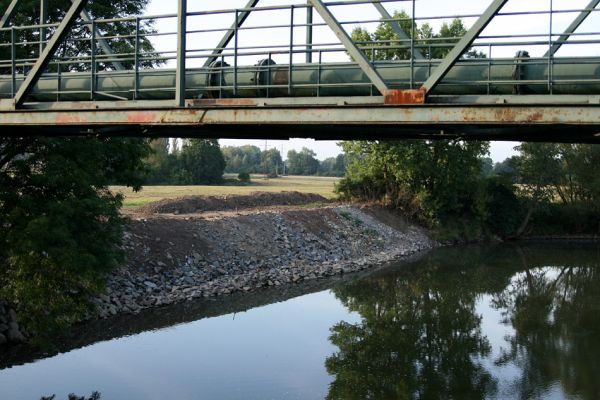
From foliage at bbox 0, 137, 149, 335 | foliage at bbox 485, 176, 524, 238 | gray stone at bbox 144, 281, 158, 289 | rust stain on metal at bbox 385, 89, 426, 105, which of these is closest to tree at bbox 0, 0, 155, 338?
foliage at bbox 0, 137, 149, 335

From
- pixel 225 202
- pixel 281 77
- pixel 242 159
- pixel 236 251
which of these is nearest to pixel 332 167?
pixel 242 159

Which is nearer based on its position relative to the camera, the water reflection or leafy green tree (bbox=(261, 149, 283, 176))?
the water reflection

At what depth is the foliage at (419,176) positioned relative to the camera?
50.9 metres

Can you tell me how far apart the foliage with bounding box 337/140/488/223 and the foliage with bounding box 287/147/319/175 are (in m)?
113

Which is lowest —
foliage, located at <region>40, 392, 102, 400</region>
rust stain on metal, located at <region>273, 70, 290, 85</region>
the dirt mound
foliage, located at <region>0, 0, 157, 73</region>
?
foliage, located at <region>40, 392, 102, 400</region>

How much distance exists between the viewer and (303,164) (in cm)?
17075

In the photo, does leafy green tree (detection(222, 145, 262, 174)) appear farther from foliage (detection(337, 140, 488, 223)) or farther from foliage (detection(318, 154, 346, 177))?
foliage (detection(337, 140, 488, 223))

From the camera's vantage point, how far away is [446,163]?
5275 centimetres

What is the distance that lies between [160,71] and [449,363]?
1189 centimetres

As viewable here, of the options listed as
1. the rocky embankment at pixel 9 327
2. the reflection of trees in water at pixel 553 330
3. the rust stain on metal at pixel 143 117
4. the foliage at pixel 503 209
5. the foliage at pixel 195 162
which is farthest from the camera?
the foliage at pixel 195 162

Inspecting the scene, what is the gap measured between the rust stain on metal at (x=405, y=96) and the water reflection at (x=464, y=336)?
9.32m

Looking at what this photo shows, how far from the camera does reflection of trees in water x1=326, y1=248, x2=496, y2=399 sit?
1642 cm

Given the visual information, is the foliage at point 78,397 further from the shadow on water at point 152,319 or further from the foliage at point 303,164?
the foliage at point 303,164

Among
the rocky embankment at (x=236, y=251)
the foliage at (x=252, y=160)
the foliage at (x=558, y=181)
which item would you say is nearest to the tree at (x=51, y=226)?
the rocky embankment at (x=236, y=251)
